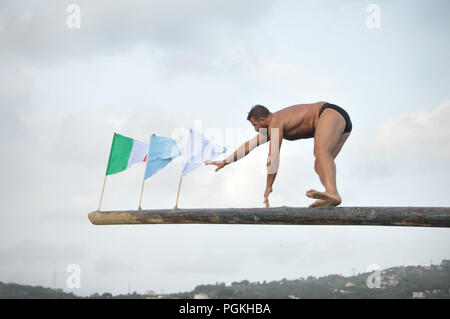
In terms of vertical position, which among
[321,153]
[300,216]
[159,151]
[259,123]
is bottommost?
[300,216]

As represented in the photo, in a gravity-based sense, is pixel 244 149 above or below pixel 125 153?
below

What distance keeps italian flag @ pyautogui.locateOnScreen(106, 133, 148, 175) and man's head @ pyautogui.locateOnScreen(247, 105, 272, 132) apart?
9.46 feet

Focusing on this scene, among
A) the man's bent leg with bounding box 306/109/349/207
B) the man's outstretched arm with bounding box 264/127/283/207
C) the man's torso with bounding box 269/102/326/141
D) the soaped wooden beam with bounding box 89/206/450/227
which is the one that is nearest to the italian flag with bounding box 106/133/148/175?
the soaped wooden beam with bounding box 89/206/450/227

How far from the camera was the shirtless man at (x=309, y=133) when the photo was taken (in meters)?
6.27

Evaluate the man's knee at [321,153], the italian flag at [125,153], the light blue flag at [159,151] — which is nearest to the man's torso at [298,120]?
the man's knee at [321,153]

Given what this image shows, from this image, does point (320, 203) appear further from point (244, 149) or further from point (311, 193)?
point (244, 149)

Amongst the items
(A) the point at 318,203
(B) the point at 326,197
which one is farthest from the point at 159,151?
(B) the point at 326,197

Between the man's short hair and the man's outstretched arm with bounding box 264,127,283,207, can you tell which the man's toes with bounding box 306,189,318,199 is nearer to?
the man's outstretched arm with bounding box 264,127,283,207

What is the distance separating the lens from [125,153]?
8.83 meters

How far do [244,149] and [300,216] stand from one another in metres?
1.54

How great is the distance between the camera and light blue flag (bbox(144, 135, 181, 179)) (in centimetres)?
835

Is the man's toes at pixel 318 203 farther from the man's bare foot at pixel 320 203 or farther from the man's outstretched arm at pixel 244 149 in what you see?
the man's outstretched arm at pixel 244 149

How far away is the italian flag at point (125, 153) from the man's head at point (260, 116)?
2.88 m
